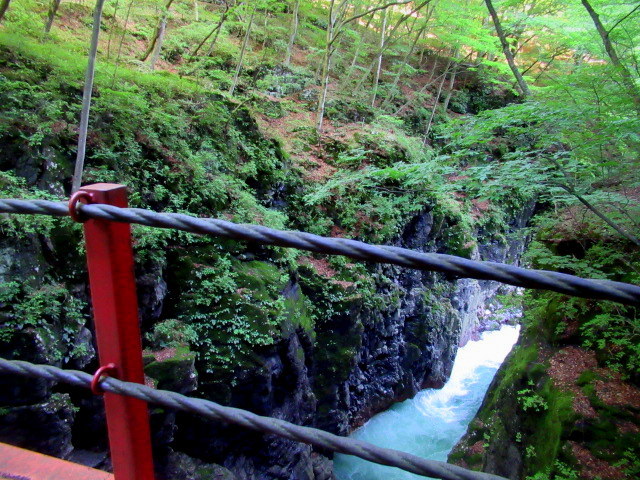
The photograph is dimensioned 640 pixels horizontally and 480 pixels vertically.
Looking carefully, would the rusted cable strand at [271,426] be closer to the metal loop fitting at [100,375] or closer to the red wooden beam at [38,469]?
the metal loop fitting at [100,375]

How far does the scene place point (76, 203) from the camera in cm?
73

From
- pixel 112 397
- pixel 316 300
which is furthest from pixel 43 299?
pixel 316 300

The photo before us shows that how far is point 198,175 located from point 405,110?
11.1m

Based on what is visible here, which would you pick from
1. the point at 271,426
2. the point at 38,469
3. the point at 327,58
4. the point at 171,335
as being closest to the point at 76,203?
the point at 271,426

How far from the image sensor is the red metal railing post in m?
0.76

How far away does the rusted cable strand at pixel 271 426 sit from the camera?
62 cm

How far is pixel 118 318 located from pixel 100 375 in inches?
4.9

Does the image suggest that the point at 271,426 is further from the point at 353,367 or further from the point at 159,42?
the point at 159,42

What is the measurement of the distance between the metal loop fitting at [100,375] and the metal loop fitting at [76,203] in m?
0.31

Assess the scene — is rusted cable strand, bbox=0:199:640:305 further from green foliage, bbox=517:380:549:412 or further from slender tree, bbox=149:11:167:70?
slender tree, bbox=149:11:167:70

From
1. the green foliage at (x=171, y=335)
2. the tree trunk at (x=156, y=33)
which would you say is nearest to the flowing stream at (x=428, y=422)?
the green foliage at (x=171, y=335)

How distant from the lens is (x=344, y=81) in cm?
1395

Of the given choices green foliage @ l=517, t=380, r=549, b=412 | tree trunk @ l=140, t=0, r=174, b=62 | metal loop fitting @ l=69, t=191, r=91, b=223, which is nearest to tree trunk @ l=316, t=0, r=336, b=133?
tree trunk @ l=140, t=0, r=174, b=62

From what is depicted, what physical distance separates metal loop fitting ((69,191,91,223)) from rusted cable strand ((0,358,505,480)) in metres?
0.30
